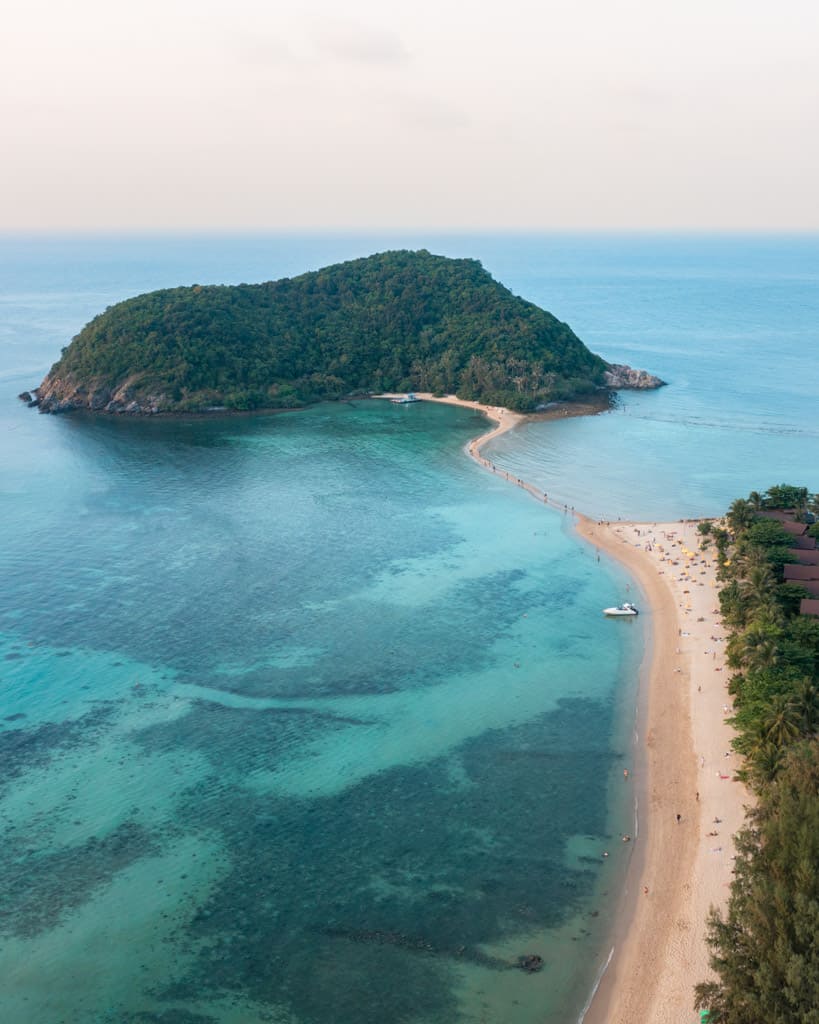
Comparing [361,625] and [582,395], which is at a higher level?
[582,395]

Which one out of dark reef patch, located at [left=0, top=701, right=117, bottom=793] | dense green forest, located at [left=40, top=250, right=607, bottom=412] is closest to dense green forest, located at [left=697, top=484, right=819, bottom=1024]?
dark reef patch, located at [left=0, top=701, right=117, bottom=793]

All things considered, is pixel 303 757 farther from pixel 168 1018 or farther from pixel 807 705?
pixel 807 705

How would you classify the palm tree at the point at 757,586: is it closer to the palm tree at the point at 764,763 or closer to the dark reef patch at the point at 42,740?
the palm tree at the point at 764,763

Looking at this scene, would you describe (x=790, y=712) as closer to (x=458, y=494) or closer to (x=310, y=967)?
(x=310, y=967)

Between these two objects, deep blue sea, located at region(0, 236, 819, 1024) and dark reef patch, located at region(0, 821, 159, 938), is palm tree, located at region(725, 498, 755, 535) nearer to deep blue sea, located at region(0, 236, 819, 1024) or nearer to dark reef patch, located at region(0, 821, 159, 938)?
deep blue sea, located at region(0, 236, 819, 1024)

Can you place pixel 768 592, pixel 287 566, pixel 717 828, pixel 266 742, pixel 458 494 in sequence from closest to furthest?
pixel 717 828 → pixel 266 742 → pixel 768 592 → pixel 287 566 → pixel 458 494

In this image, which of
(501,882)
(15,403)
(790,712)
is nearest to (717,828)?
(790,712)

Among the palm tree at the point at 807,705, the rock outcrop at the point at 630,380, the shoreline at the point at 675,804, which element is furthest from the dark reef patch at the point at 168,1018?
the rock outcrop at the point at 630,380
